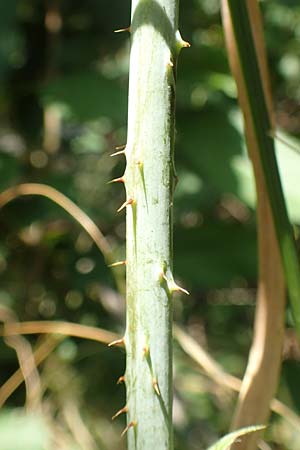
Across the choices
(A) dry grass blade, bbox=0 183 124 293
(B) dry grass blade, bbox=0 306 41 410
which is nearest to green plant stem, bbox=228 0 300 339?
(A) dry grass blade, bbox=0 183 124 293

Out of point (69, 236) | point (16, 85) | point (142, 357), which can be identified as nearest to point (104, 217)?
point (69, 236)

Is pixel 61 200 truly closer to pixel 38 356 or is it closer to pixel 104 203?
pixel 38 356

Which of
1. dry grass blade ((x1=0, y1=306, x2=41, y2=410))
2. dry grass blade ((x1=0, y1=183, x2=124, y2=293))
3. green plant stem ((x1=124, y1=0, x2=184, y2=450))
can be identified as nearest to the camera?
green plant stem ((x1=124, y1=0, x2=184, y2=450))

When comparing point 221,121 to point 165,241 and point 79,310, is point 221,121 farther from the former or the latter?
point 165,241

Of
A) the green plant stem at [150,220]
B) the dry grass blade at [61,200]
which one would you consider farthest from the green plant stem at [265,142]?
the dry grass blade at [61,200]

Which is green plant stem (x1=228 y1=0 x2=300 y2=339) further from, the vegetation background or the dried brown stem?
the vegetation background

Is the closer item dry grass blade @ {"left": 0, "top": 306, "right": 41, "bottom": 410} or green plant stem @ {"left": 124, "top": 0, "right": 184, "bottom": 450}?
green plant stem @ {"left": 124, "top": 0, "right": 184, "bottom": 450}
